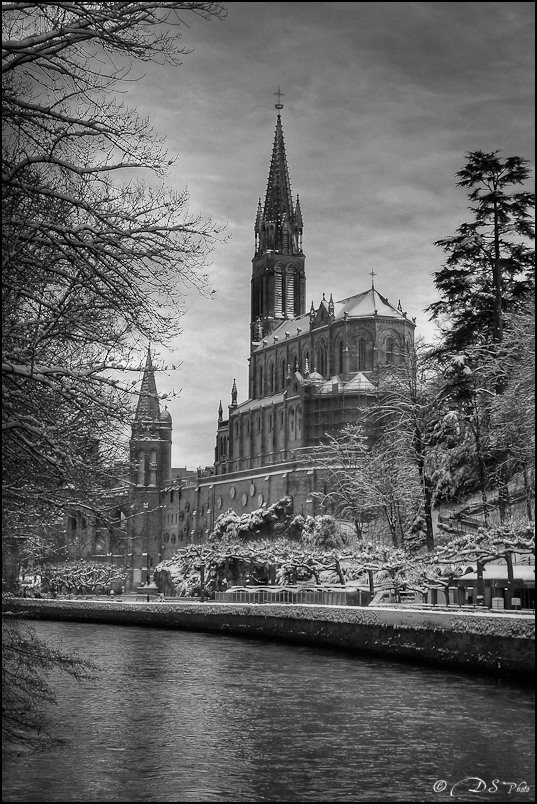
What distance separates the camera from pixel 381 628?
3372 centimetres

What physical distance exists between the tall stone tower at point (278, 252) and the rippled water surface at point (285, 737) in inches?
3993

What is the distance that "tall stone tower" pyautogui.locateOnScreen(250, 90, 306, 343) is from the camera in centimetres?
13138

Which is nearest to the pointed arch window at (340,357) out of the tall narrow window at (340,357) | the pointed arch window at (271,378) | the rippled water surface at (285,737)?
the tall narrow window at (340,357)

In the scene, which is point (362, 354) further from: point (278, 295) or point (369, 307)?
point (278, 295)

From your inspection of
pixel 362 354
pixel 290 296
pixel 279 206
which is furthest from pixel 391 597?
pixel 279 206

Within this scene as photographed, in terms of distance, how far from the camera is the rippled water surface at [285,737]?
46.3 ft

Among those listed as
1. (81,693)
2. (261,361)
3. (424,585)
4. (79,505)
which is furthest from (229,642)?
(261,361)

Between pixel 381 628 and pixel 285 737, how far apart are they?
50.5 feet

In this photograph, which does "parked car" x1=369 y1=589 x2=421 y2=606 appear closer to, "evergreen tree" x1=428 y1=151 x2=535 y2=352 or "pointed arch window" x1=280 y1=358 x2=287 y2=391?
"evergreen tree" x1=428 y1=151 x2=535 y2=352

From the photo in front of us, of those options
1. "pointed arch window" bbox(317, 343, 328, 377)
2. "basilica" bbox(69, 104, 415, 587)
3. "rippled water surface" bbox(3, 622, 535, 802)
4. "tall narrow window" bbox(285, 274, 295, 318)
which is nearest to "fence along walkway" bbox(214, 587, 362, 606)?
"rippled water surface" bbox(3, 622, 535, 802)

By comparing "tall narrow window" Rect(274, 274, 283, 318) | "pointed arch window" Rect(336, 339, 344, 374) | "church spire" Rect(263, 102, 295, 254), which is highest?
"church spire" Rect(263, 102, 295, 254)

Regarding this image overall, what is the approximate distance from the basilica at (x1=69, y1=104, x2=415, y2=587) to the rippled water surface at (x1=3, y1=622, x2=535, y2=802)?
53.7m

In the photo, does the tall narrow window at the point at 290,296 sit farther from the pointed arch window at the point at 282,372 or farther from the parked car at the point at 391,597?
the parked car at the point at 391,597

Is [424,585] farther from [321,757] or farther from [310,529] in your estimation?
[310,529]
